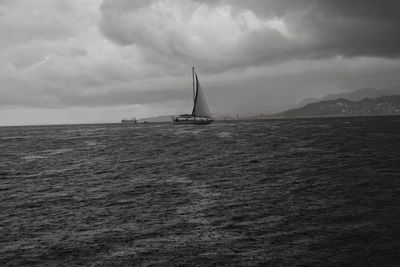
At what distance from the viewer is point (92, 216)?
29.1 metres

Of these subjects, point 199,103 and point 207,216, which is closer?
point 207,216

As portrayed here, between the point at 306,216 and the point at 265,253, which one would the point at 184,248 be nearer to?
the point at 265,253

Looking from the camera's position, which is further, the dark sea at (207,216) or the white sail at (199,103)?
the white sail at (199,103)

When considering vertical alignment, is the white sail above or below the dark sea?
above

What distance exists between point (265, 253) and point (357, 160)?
40.4m

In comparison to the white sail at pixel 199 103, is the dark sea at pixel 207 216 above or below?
below

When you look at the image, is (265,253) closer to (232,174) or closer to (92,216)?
(92,216)

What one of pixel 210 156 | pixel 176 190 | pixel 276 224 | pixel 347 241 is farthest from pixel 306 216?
pixel 210 156

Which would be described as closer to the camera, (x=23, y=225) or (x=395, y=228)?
(x=395, y=228)

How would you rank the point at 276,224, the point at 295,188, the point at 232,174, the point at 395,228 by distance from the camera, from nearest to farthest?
the point at 395,228
the point at 276,224
the point at 295,188
the point at 232,174

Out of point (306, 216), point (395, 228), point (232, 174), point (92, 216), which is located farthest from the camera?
point (232, 174)

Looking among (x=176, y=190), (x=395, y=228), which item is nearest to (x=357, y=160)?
(x=176, y=190)

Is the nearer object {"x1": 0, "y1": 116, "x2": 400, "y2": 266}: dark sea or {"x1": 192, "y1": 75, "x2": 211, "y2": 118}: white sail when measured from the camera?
{"x1": 0, "y1": 116, "x2": 400, "y2": 266}: dark sea

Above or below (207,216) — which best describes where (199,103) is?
above
